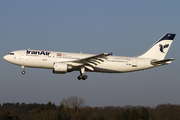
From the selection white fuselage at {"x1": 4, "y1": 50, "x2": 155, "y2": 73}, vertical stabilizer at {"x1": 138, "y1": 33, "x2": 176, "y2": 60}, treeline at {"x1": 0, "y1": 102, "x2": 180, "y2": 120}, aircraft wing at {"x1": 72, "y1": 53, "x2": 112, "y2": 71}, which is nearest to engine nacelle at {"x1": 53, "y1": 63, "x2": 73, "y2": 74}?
white fuselage at {"x1": 4, "y1": 50, "x2": 155, "y2": 73}

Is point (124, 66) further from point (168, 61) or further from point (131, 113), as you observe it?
point (131, 113)

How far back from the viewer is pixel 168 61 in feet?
141

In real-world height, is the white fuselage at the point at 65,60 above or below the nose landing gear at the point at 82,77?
above

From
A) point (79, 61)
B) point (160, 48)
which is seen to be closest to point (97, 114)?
point (160, 48)

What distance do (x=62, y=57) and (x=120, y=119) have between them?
31.9 metres

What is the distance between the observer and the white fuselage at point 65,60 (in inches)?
1582

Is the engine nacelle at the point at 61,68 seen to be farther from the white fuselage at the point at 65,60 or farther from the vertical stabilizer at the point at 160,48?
the vertical stabilizer at the point at 160,48

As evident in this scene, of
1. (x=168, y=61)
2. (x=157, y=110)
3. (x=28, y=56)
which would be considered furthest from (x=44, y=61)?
(x=157, y=110)

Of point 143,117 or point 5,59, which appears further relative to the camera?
point 143,117

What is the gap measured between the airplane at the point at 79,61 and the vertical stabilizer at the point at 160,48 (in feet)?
3.03

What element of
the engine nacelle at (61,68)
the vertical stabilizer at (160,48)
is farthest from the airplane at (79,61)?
the vertical stabilizer at (160,48)

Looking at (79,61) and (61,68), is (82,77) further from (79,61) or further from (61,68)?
(61,68)

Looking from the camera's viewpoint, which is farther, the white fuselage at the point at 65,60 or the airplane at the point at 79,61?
the white fuselage at the point at 65,60

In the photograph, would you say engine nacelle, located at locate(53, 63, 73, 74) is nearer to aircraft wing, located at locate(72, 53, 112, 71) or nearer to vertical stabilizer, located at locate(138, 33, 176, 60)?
aircraft wing, located at locate(72, 53, 112, 71)
